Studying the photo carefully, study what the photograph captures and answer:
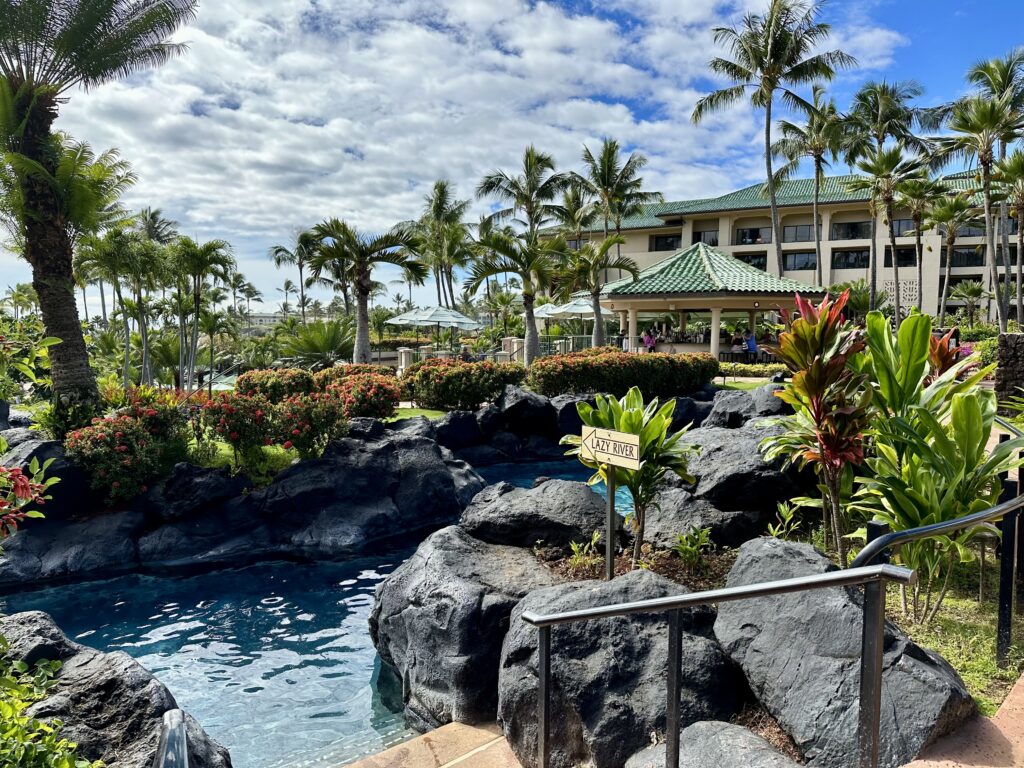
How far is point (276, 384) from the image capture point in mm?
16000

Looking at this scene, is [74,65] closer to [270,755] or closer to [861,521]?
[270,755]

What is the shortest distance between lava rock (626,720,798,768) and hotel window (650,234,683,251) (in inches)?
1726

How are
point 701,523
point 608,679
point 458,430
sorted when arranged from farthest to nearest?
point 458,430 < point 701,523 < point 608,679

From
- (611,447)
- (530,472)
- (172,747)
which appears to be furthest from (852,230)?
(172,747)

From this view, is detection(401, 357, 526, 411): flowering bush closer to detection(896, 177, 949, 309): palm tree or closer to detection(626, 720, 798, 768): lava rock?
detection(626, 720, 798, 768): lava rock

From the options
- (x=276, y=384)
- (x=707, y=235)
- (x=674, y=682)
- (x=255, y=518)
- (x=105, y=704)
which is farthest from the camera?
(x=707, y=235)

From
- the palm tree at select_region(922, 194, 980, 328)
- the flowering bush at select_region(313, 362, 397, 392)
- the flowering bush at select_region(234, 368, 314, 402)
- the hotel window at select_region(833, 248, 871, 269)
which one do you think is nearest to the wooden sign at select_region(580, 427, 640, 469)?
the flowering bush at select_region(234, 368, 314, 402)

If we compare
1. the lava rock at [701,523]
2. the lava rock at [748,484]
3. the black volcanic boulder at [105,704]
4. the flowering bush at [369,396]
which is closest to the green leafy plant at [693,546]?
the lava rock at [701,523]

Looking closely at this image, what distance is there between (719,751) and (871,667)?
1.43 metres

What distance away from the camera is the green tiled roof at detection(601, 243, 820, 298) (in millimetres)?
21109

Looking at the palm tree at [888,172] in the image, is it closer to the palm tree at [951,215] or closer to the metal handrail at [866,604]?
the palm tree at [951,215]

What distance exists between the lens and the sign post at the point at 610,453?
15.2 feet

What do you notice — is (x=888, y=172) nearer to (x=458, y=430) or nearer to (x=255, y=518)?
(x=458, y=430)

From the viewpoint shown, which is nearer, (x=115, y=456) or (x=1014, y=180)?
(x=115, y=456)
